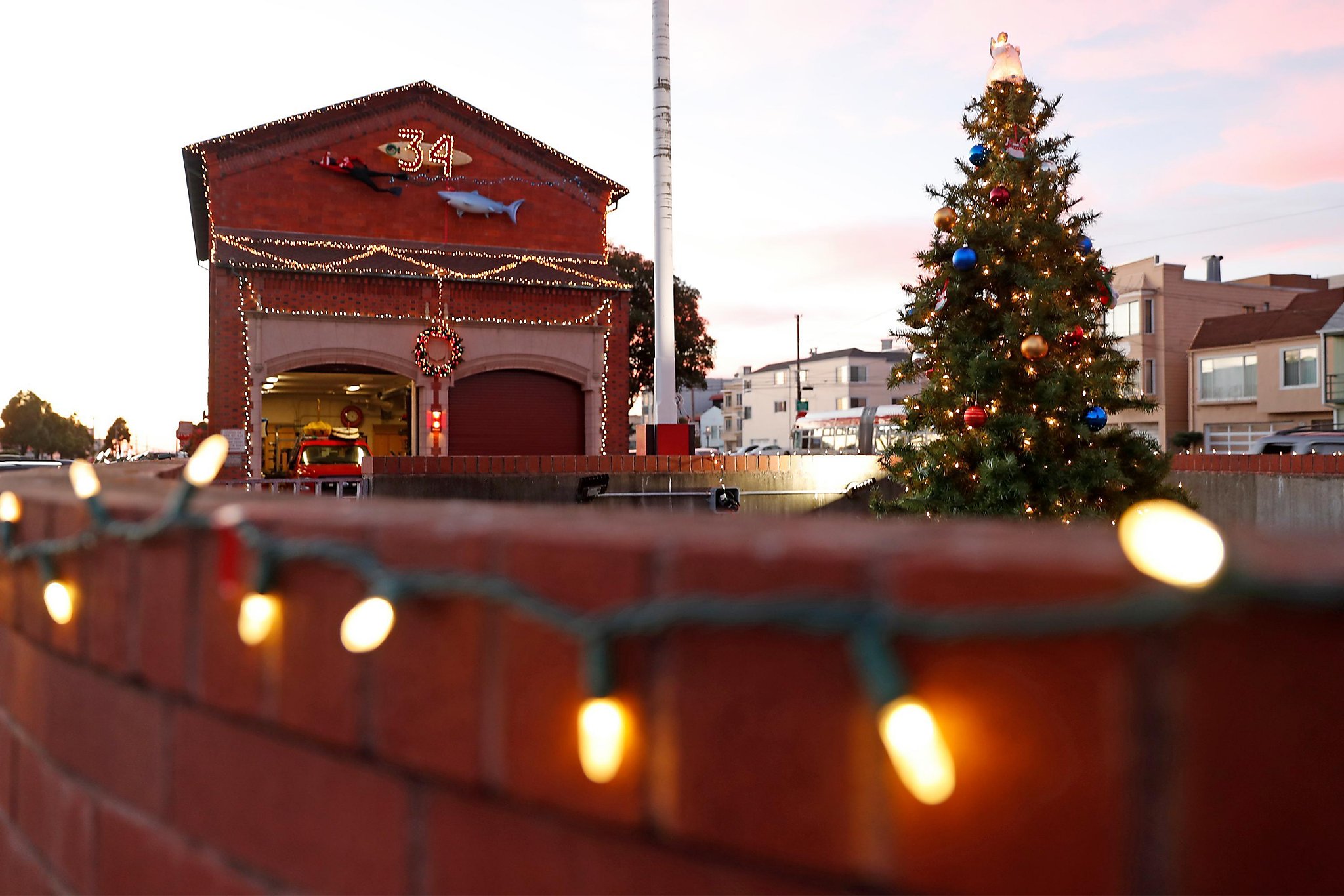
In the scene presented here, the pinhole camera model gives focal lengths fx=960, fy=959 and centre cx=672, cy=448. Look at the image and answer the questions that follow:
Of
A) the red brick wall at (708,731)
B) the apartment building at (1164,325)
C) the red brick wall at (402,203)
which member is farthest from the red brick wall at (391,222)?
the apartment building at (1164,325)

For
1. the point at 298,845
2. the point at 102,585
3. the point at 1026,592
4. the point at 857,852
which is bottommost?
the point at 298,845

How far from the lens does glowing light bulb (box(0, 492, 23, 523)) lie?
2.26m

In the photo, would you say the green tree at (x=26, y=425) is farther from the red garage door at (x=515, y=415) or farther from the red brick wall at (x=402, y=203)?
the red garage door at (x=515, y=415)

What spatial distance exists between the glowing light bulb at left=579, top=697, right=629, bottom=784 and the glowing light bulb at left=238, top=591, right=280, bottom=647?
62 centimetres

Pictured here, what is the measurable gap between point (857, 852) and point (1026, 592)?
0.32 metres

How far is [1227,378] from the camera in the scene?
3866 cm

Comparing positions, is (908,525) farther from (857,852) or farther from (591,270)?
(591,270)

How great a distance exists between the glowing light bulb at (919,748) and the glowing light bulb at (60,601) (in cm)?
180

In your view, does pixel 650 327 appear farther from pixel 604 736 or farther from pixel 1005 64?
pixel 604 736

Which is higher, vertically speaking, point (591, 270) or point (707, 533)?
point (591, 270)

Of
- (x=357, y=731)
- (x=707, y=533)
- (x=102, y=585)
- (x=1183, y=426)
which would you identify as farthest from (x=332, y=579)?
(x=1183, y=426)

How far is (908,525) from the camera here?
1.08m

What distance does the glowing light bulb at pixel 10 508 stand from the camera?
7.42 feet

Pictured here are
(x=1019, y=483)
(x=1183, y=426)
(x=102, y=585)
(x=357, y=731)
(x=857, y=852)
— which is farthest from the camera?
(x=1183, y=426)
